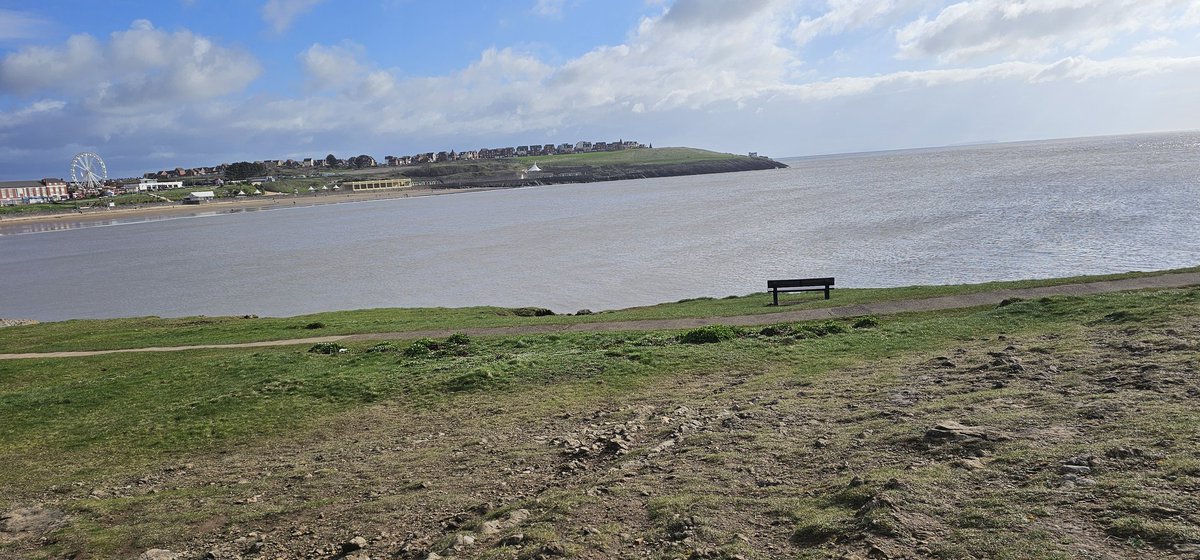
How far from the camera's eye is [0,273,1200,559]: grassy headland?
7191 millimetres

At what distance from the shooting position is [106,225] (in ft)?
437

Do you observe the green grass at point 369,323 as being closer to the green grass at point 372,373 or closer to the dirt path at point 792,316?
the dirt path at point 792,316

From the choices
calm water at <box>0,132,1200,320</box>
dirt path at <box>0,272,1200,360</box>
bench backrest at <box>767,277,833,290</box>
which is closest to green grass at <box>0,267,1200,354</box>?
bench backrest at <box>767,277,833,290</box>

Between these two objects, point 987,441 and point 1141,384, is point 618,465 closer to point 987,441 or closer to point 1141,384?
point 987,441

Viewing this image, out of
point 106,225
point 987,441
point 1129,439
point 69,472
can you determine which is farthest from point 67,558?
point 106,225

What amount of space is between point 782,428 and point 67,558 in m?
8.91

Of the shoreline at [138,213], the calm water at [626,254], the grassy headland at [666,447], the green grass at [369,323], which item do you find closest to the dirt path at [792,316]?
the green grass at [369,323]

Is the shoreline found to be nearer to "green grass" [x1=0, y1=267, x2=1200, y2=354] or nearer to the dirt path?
"green grass" [x1=0, y1=267, x2=1200, y2=354]

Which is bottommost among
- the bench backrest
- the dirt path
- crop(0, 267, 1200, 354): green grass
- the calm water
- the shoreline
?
the calm water

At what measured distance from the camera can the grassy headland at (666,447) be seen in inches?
283

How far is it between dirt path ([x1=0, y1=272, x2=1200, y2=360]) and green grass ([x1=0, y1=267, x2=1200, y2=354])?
787 mm

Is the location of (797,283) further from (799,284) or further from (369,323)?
(369,323)

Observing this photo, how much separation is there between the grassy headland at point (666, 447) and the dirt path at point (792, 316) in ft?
9.67

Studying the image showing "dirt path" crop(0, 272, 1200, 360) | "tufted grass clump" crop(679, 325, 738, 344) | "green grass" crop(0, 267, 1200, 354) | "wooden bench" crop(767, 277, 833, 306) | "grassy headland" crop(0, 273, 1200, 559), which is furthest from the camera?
"wooden bench" crop(767, 277, 833, 306)
